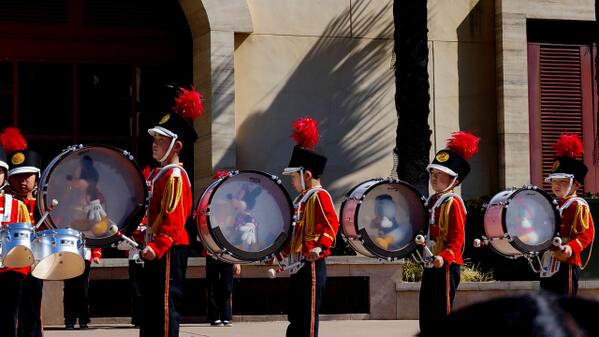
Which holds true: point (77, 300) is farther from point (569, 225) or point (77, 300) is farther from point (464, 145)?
point (569, 225)

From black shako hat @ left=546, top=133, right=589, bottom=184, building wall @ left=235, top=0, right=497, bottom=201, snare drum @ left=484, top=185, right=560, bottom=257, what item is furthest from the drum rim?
building wall @ left=235, top=0, right=497, bottom=201

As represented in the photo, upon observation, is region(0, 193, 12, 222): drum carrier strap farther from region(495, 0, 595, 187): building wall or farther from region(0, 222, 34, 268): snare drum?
region(495, 0, 595, 187): building wall

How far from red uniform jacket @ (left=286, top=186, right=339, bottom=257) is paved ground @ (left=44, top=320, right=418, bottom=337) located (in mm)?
2853

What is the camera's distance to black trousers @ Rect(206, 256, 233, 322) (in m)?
11.8

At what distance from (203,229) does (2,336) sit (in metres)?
1.54

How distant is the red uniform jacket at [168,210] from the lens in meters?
6.70

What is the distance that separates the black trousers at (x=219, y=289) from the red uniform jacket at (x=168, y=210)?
493 centimetres

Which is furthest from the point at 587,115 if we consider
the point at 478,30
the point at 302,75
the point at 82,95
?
the point at 82,95

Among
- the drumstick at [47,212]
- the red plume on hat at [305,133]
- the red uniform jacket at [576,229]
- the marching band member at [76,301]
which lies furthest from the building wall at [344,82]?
the drumstick at [47,212]

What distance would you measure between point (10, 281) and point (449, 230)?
3042 mm

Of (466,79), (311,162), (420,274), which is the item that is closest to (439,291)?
(311,162)

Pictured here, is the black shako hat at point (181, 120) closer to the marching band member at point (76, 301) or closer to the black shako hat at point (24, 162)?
the black shako hat at point (24, 162)

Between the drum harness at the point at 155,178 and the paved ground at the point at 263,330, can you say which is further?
the paved ground at the point at 263,330

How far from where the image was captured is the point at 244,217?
7.38 meters
